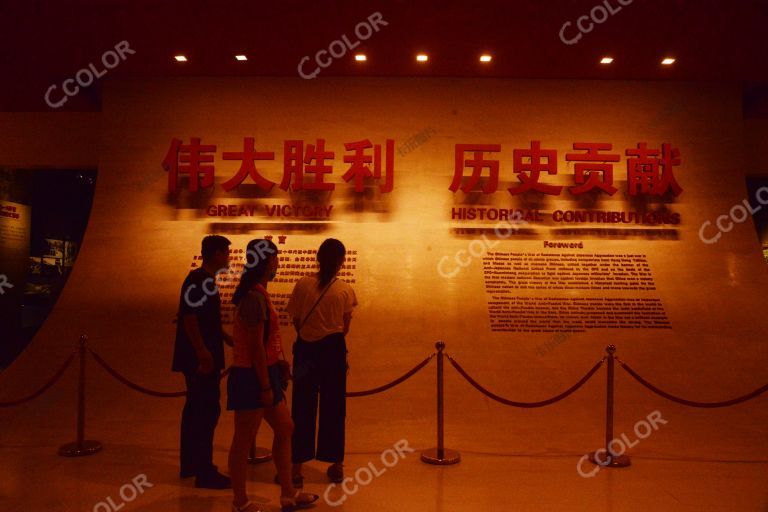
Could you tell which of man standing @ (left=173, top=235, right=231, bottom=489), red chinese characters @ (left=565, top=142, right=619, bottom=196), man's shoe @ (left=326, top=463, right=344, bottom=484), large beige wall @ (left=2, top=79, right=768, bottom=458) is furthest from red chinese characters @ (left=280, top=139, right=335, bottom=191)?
man's shoe @ (left=326, top=463, right=344, bottom=484)

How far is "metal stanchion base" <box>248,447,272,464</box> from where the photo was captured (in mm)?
4219

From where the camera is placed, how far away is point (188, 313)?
3.61 metres

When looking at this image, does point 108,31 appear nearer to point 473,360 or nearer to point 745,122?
point 473,360

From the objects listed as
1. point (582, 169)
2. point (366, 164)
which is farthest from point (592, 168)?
point (366, 164)

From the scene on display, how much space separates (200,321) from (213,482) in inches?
43.5

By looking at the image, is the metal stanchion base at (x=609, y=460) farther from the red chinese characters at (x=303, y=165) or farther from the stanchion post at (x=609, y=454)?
the red chinese characters at (x=303, y=165)

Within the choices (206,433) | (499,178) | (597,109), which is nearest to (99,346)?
(206,433)

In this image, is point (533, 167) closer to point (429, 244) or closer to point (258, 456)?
point (429, 244)

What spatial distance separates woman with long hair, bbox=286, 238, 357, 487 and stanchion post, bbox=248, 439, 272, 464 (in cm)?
60

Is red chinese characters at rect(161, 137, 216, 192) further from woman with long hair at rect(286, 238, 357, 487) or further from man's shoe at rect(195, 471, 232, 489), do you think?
man's shoe at rect(195, 471, 232, 489)

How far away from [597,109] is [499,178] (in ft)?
5.69

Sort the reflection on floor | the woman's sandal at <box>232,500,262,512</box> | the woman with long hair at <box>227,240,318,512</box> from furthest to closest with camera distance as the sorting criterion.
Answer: the reflection on floor → the woman's sandal at <box>232,500,262,512</box> → the woman with long hair at <box>227,240,318,512</box>

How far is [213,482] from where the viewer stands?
12.3 feet

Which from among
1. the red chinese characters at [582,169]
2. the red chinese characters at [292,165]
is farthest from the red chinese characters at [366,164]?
the red chinese characters at [582,169]
